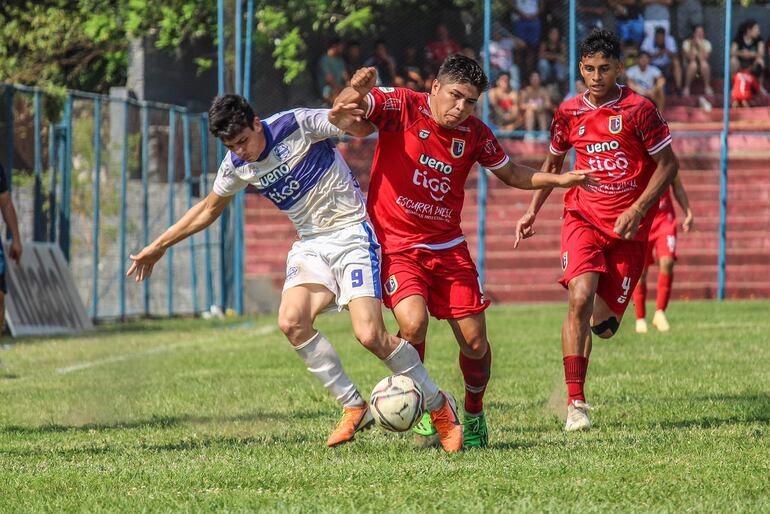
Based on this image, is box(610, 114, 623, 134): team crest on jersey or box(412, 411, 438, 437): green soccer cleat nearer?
box(412, 411, 438, 437): green soccer cleat

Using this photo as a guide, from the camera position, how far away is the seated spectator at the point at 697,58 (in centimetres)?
2383

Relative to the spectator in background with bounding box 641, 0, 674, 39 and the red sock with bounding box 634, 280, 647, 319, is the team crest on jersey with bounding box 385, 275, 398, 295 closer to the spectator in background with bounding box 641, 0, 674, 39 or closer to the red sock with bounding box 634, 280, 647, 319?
the red sock with bounding box 634, 280, 647, 319

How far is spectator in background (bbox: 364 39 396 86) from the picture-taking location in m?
23.0

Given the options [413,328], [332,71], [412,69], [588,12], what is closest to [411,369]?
[413,328]

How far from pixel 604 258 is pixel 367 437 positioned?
1968 mm

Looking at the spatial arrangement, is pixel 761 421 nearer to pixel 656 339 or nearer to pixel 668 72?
pixel 656 339

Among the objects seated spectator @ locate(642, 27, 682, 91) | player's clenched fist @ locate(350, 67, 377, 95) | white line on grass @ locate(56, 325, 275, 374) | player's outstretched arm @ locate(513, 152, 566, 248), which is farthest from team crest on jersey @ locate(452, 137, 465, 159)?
seated spectator @ locate(642, 27, 682, 91)

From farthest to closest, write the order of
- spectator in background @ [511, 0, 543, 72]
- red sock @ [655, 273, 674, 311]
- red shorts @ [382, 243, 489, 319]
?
spectator in background @ [511, 0, 543, 72] < red sock @ [655, 273, 674, 311] < red shorts @ [382, 243, 489, 319]

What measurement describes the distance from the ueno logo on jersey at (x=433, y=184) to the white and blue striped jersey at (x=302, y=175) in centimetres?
35

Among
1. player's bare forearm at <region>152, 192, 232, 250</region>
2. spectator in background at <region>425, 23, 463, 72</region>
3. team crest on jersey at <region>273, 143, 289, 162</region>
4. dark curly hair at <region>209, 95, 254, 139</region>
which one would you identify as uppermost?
spectator in background at <region>425, 23, 463, 72</region>

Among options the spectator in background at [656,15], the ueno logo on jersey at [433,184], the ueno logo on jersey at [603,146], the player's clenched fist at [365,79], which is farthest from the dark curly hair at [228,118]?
the spectator in background at [656,15]

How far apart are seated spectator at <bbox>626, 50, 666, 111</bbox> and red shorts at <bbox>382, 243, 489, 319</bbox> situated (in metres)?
16.7

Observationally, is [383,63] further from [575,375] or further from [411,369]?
[411,369]

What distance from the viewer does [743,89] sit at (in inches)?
940
